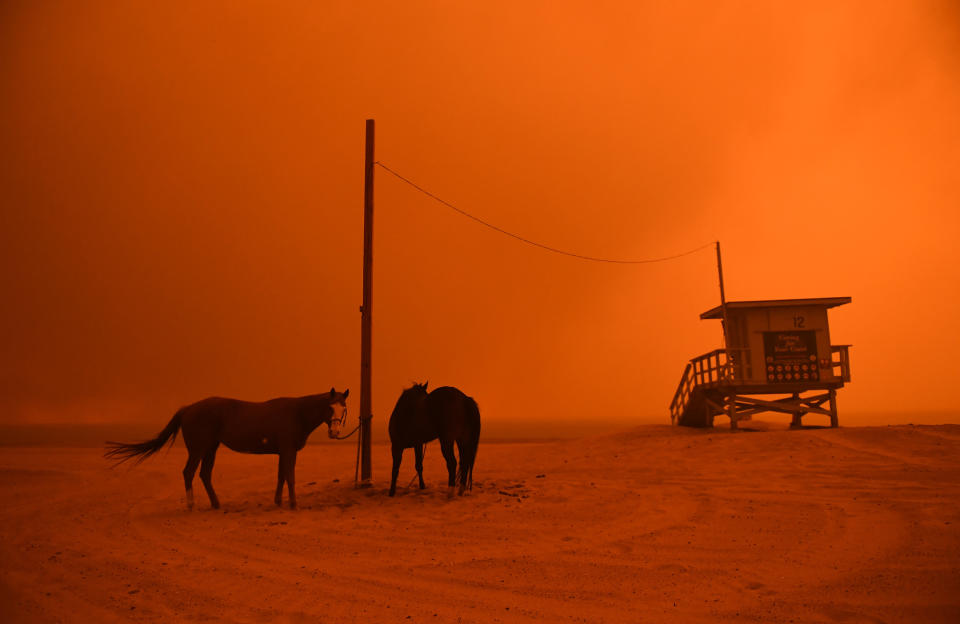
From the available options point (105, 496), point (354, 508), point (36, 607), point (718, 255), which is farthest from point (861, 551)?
point (718, 255)

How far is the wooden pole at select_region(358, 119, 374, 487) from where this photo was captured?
12.1m

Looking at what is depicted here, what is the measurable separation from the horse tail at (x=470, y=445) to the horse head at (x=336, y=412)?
2.21m

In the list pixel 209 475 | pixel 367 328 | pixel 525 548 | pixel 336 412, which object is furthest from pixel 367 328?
pixel 525 548

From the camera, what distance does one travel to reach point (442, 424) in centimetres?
1076

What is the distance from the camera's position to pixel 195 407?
10195mm

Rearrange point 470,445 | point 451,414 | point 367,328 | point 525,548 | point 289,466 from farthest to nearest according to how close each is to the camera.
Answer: point 367,328 < point 470,445 < point 451,414 < point 289,466 < point 525,548

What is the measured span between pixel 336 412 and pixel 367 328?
110 inches

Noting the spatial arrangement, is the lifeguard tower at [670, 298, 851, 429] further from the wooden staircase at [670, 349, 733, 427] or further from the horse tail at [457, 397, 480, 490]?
the horse tail at [457, 397, 480, 490]

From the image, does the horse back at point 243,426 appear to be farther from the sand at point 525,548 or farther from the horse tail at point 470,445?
the horse tail at point 470,445

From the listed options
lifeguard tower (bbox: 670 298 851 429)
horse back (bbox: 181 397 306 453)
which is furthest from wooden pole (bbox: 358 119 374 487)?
lifeguard tower (bbox: 670 298 851 429)

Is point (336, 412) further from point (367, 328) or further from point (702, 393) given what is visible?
point (702, 393)

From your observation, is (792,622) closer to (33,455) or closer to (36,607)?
(36,607)

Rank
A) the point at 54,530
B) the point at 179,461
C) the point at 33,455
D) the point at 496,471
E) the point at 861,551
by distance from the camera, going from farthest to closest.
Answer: the point at 33,455
the point at 179,461
the point at 496,471
the point at 54,530
the point at 861,551

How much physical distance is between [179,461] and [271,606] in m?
17.9
